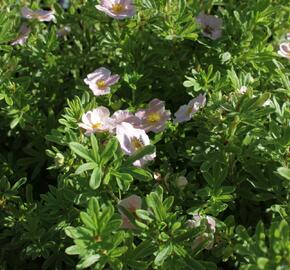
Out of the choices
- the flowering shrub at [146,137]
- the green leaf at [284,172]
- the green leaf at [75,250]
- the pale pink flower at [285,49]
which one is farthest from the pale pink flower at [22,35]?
the green leaf at [284,172]

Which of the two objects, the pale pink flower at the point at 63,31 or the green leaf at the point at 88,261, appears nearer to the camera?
the green leaf at the point at 88,261

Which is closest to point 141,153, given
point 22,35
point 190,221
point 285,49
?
point 190,221

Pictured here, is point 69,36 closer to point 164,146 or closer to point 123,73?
point 123,73

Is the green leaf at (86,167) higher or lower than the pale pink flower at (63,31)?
higher

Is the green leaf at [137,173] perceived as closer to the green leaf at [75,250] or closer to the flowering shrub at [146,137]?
the flowering shrub at [146,137]

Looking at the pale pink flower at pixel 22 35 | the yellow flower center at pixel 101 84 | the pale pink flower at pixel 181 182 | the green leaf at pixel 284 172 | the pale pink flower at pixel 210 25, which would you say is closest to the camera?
the green leaf at pixel 284 172

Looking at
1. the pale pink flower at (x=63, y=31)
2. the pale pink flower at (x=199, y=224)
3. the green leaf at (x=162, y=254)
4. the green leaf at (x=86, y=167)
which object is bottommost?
the pale pink flower at (x=63, y=31)

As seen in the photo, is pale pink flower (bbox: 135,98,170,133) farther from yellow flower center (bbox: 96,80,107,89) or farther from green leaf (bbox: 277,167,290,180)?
green leaf (bbox: 277,167,290,180)

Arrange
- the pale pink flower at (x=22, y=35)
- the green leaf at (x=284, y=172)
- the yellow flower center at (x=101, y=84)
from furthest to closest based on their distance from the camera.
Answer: the pale pink flower at (x=22, y=35) → the yellow flower center at (x=101, y=84) → the green leaf at (x=284, y=172)

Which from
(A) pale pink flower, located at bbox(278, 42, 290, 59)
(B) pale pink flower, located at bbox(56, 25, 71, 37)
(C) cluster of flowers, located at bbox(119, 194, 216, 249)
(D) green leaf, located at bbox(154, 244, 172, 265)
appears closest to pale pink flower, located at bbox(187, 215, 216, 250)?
(C) cluster of flowers, located at bbox(119, 194, 216, 249)
